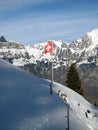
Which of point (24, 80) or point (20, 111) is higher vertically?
point (24, 80)

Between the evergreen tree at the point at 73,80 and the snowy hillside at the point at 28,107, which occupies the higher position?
the evergreen tree at the point at 73,80

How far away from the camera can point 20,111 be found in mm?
41250

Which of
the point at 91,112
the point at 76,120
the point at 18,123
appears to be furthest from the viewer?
the point at 91,112

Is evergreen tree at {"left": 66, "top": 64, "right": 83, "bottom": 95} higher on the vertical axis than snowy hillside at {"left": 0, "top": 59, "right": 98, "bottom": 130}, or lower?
higher

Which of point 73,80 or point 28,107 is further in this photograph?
point 73,80

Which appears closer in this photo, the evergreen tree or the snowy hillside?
the snowy hillside

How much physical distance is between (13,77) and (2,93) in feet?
27.2

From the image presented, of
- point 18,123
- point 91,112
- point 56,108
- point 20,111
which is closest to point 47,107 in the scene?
point 56,108

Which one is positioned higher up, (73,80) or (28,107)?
(73,80)

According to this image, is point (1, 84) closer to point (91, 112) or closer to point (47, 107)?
point (47, 107)

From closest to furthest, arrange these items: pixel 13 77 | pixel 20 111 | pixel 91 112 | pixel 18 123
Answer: pixel 18 123, pixel 20 111, pixel 13 77, pixel 91 112

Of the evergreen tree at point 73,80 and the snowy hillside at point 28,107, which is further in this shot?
the evergreen tree at point 73,80

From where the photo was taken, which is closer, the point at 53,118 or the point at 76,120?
the point at 53,118

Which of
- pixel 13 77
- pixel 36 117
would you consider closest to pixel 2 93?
pixel 36 117
